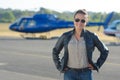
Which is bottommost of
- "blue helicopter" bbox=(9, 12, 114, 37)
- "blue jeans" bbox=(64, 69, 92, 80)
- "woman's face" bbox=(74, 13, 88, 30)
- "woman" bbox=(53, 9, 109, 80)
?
"blue helicopter" bbox=(9, 12, 114, 37)

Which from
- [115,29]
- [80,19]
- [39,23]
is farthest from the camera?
[39,23]

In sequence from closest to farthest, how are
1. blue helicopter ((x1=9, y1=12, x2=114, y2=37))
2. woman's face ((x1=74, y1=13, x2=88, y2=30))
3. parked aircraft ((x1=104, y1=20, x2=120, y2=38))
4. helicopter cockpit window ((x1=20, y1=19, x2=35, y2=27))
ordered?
woman's face ((x1=74, y1=13, x2=88, y2=30))
parked aircraft ((x1=104, y1=20, x2=120, y2=38))
blue helicopter ((x1=9, y1=12, x2=114, y2=37))
helicopter cockpit window ((x1=20, y1=19, x2=35, y2=27))

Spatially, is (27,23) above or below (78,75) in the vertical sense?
below

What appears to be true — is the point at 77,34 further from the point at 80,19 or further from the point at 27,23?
the point at 27,23

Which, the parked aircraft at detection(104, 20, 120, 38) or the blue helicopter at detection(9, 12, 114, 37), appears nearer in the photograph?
the parked aircraft at detection(104, 20, 120, 38)

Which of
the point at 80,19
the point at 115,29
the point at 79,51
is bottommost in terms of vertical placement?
the point at 115,29

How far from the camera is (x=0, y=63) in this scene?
→ 57.8 ft

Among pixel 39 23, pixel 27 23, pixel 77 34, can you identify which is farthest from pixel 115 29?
pixel 77 34

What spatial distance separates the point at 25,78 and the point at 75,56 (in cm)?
733

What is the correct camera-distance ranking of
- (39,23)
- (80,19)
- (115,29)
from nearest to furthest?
1. (80,19)
2. (115,29)
3. (39,23)

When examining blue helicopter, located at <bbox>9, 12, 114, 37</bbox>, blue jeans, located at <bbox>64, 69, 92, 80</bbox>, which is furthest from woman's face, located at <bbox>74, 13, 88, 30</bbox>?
blue helicopter, located at <bbox>9, 12, 114, 37</bbox>

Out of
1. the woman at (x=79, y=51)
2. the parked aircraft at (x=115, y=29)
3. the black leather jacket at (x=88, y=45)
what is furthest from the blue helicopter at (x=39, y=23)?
the woman at (x=79, y=51)

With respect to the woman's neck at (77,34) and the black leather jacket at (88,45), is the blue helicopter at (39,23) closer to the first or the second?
the black leather jacket at (88,45)

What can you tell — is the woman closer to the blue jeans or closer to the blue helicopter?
the blue jeans
